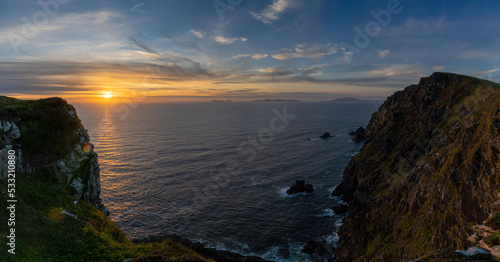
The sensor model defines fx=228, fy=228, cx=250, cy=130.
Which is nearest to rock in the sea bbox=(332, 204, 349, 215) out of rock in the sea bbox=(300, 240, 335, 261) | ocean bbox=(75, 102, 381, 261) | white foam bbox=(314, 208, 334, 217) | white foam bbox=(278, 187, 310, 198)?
white foam bbox=(314, 208, 334, 217)

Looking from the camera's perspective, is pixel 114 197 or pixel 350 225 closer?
pixel 350 225

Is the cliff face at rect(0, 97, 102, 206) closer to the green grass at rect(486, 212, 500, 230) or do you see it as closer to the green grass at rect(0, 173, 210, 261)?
the green grass at rect(0, 173, 210, 261)

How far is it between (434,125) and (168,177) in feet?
256

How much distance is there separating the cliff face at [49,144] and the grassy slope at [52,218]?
0.10 meters

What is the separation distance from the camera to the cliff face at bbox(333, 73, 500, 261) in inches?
1080

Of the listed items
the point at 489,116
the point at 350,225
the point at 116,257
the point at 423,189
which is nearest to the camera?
the point at 116,257

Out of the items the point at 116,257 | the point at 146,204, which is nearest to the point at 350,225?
the point at 116,257

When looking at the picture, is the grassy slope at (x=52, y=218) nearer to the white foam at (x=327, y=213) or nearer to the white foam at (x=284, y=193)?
the white foam at (x=327, y=213)

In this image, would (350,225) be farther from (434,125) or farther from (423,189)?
(434,125)

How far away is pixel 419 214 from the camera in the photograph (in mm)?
33812

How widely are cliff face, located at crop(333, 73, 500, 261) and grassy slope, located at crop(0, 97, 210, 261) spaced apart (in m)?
26.3

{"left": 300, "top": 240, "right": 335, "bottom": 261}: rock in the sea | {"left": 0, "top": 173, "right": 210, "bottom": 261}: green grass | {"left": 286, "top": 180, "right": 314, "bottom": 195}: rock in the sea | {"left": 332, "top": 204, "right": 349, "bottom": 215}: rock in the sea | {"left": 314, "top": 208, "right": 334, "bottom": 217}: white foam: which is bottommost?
{"left": 300, "top": 240, "right": 335, "bottom": 261}: rock in the sea

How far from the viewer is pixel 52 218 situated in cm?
2328

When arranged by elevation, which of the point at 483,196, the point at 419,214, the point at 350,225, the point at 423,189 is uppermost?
the point at 483,196
